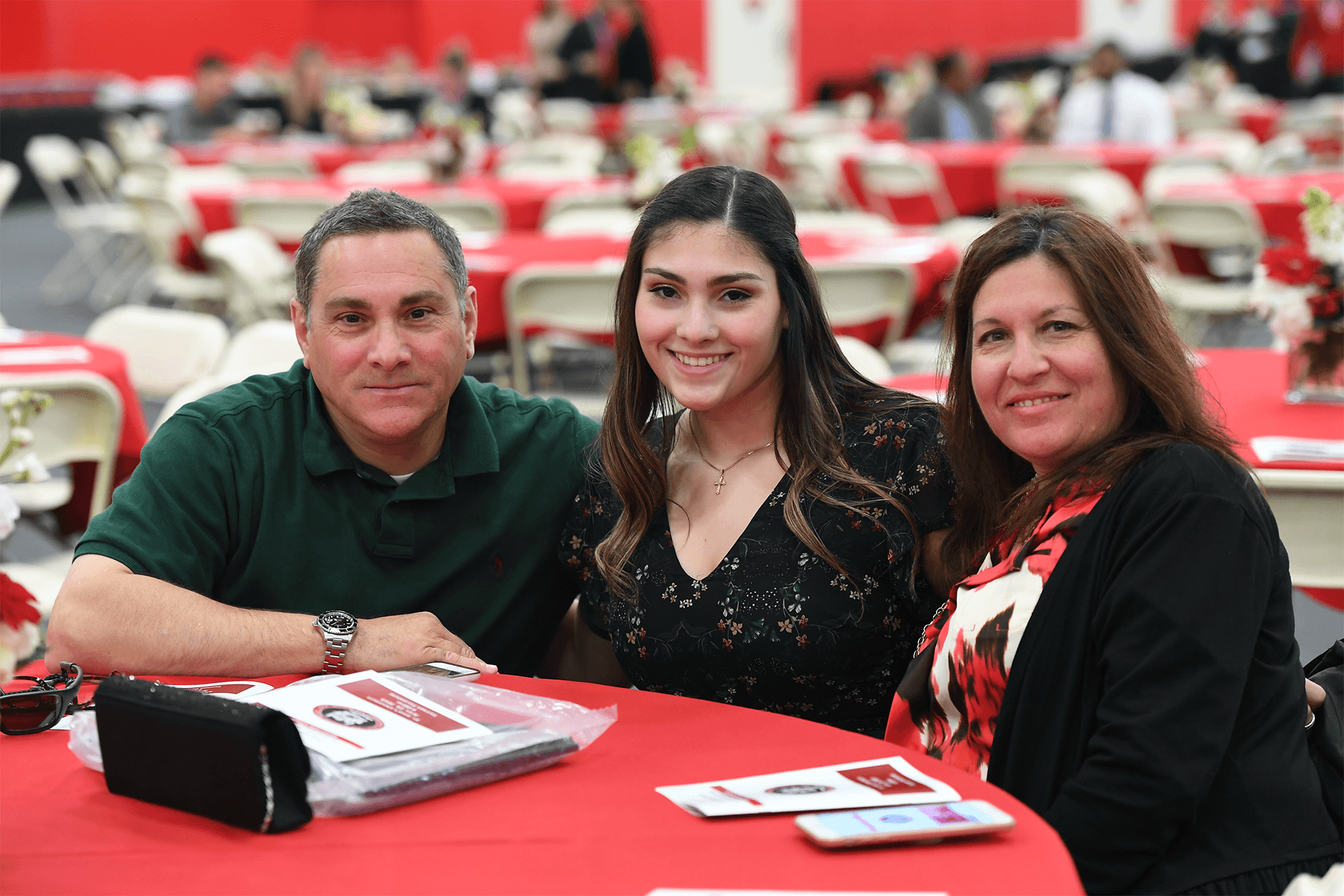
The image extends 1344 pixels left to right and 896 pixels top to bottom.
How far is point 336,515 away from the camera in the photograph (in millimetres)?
2096

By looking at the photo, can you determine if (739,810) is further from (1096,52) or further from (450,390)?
(1096,52)

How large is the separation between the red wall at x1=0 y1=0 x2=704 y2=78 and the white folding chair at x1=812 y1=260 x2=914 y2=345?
15.6 m

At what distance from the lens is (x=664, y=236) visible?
2.04m

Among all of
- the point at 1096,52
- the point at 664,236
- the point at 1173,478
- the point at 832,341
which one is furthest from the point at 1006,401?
the point at 1096,52

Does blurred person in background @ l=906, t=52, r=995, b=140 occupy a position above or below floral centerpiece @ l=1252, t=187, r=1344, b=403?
above

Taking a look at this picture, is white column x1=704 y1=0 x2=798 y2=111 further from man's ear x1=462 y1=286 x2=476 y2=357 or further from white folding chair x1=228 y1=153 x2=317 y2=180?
man's ear x1=462 y1=286 x2=476 y2=357

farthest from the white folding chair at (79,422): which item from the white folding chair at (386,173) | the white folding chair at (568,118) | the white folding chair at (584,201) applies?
the white folding chair at (568,118)

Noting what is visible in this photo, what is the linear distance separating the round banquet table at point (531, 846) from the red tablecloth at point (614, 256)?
284cm

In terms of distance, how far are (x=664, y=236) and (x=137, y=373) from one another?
Answer: 2391 millimetres

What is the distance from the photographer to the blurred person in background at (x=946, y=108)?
1051 centimetres

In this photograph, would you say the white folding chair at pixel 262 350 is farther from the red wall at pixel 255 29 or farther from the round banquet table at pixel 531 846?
the red wall at pixel 255 29

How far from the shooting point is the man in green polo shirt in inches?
79.9

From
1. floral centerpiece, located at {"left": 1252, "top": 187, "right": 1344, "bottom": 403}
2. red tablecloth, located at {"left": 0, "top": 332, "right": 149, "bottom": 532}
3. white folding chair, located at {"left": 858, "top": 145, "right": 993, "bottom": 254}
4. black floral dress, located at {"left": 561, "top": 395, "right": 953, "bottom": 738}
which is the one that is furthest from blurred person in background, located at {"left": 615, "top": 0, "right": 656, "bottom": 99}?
black floral dress, located at {"left": 561, "top": 395, "right": 953, "bottom": 738}

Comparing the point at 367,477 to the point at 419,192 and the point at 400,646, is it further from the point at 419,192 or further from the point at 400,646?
the point at 419,192
